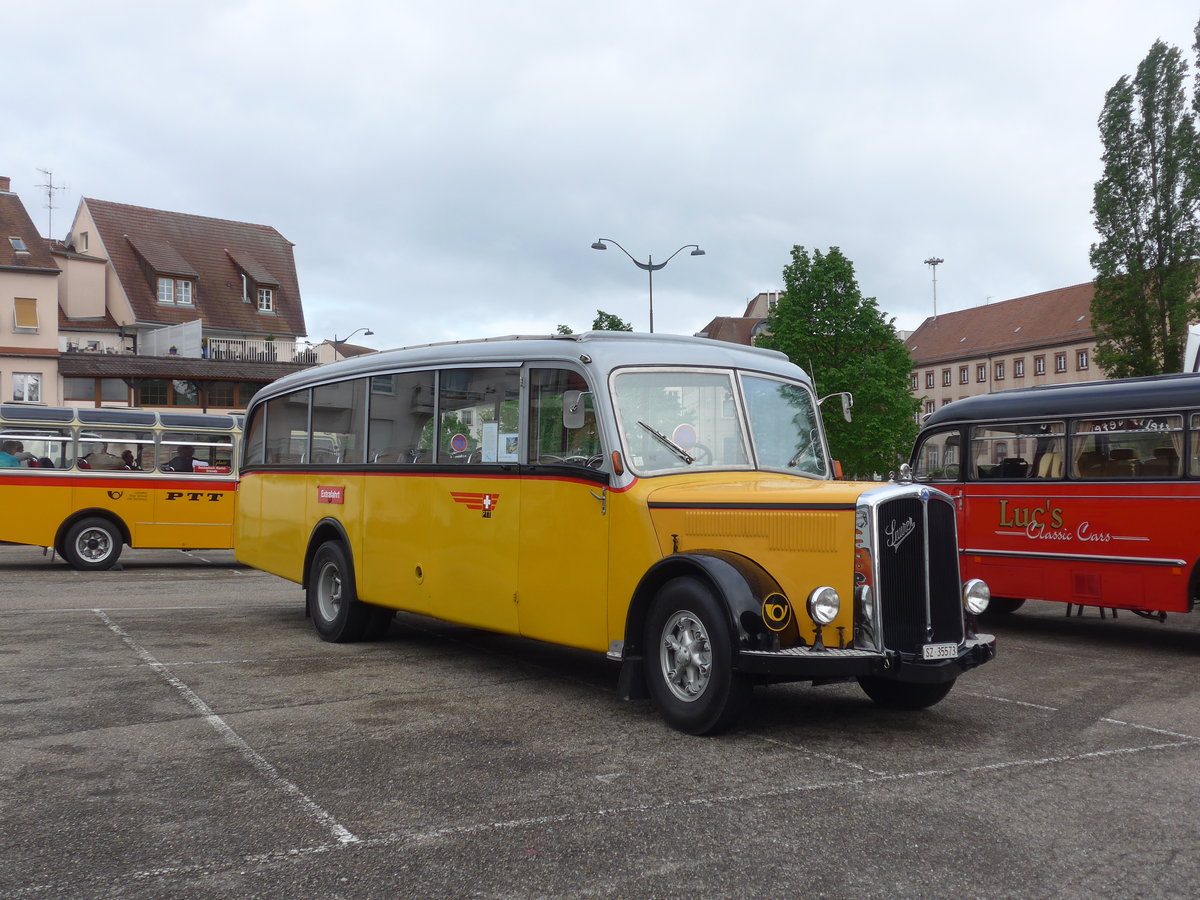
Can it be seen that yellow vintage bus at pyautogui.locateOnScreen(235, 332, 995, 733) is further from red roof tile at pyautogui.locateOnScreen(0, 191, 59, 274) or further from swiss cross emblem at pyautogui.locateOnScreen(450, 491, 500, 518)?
red roof tile at pyautogui.locateOnScreen(0, 191, 59, 274)

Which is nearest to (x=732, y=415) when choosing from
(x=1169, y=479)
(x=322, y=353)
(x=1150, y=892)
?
(x=1150, y=892)

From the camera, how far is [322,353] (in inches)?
2285

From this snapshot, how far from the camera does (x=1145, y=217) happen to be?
46781mm

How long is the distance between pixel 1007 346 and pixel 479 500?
85.5 m

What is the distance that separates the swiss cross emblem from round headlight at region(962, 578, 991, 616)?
3371 mm

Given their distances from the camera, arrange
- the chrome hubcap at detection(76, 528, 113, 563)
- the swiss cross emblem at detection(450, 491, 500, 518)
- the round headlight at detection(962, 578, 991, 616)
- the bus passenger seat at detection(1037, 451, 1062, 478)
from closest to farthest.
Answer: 1. the round headlight at detection(962, 578, 991, 616)
2. the swiss cross emblem at detection(450, 491, 500, 518)
3. the bus passenger seat at detection(1037, 451, 1062, 478)
4. the chrome hubcap at detection(76, 528, 113, 563)

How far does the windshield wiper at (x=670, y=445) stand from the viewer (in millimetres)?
7887

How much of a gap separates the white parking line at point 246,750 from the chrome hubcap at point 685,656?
7.63 ft

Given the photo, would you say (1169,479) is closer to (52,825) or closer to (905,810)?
(905,810)

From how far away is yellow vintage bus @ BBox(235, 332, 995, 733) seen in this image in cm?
670

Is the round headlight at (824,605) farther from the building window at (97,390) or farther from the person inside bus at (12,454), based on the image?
the building window at (97,390)

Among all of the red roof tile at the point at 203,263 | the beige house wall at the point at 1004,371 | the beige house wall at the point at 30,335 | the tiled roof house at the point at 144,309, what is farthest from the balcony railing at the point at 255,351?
the beige house wall at the point at 1004,371

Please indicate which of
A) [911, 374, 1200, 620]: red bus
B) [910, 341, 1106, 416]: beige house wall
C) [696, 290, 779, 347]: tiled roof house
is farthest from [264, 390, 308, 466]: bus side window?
[696, 290, 779, 347]: tiled roof house

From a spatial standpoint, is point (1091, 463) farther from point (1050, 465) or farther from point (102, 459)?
point (102, 459)
